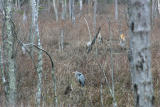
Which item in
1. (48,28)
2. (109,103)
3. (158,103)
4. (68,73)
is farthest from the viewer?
(48,28)

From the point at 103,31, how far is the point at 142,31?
9.45 meters

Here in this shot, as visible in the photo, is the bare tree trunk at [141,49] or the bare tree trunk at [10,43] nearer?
the bare tree trunk at [141,49]

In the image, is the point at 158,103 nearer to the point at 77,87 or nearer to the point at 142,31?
the point at 77,87

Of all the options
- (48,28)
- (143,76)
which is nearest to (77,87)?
(143,76)

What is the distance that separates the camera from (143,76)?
80.5 inches

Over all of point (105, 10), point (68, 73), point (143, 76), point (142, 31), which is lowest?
point (68, 73)

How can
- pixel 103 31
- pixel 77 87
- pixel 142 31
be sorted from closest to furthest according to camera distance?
pixel 142 31 → pixel 77 87 → pixel 103 31

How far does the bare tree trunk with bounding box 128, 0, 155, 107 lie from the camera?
1981 mm

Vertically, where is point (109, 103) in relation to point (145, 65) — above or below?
below

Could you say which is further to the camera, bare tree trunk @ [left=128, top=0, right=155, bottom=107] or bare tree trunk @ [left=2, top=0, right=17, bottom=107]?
bare tree trunk @ [left=2, top=0, right=17, bottom=107]

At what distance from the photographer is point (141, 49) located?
2018 mm

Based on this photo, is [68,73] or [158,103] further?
[68,73]

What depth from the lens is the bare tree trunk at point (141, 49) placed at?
6.50 feet

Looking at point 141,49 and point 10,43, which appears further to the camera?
point 10,43
